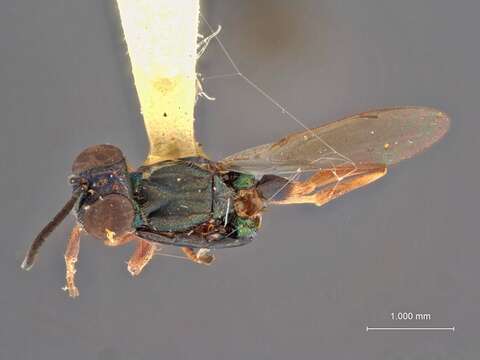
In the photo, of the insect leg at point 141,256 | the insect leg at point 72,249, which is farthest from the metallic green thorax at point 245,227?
the insect leg at point 72,249

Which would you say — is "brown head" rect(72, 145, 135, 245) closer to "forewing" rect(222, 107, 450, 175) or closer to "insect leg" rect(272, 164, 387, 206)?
"forewing" rect(222, 107, 450, 175)

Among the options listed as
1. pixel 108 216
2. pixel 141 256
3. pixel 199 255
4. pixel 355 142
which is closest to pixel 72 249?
pixel 141 256

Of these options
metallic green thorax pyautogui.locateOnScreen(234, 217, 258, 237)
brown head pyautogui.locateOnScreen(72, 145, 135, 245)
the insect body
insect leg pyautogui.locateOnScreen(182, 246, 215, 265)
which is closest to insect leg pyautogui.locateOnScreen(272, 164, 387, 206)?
the insect body

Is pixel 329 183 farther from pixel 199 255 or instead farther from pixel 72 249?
pixel 72 249

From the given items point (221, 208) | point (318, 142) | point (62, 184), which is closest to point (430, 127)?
point (318, 142)

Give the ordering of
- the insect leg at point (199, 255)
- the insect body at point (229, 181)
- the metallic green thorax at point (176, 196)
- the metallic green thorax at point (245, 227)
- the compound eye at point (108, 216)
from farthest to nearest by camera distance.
Answer: the insect leg at point (199, 255), the metallic green thorax at point (245, 227), the metallic green thorax at point (176, 196), the insect body at point (229, 181), the compound eye at point (108, 216)

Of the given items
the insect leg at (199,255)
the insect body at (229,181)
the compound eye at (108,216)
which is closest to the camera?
the compound eye at (108,216)

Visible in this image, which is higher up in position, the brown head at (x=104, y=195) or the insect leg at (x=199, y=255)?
the brown head at (x=104, y=195)

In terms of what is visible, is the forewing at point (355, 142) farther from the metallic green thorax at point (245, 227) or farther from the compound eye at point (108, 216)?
the compound eye at point (108, 216)
